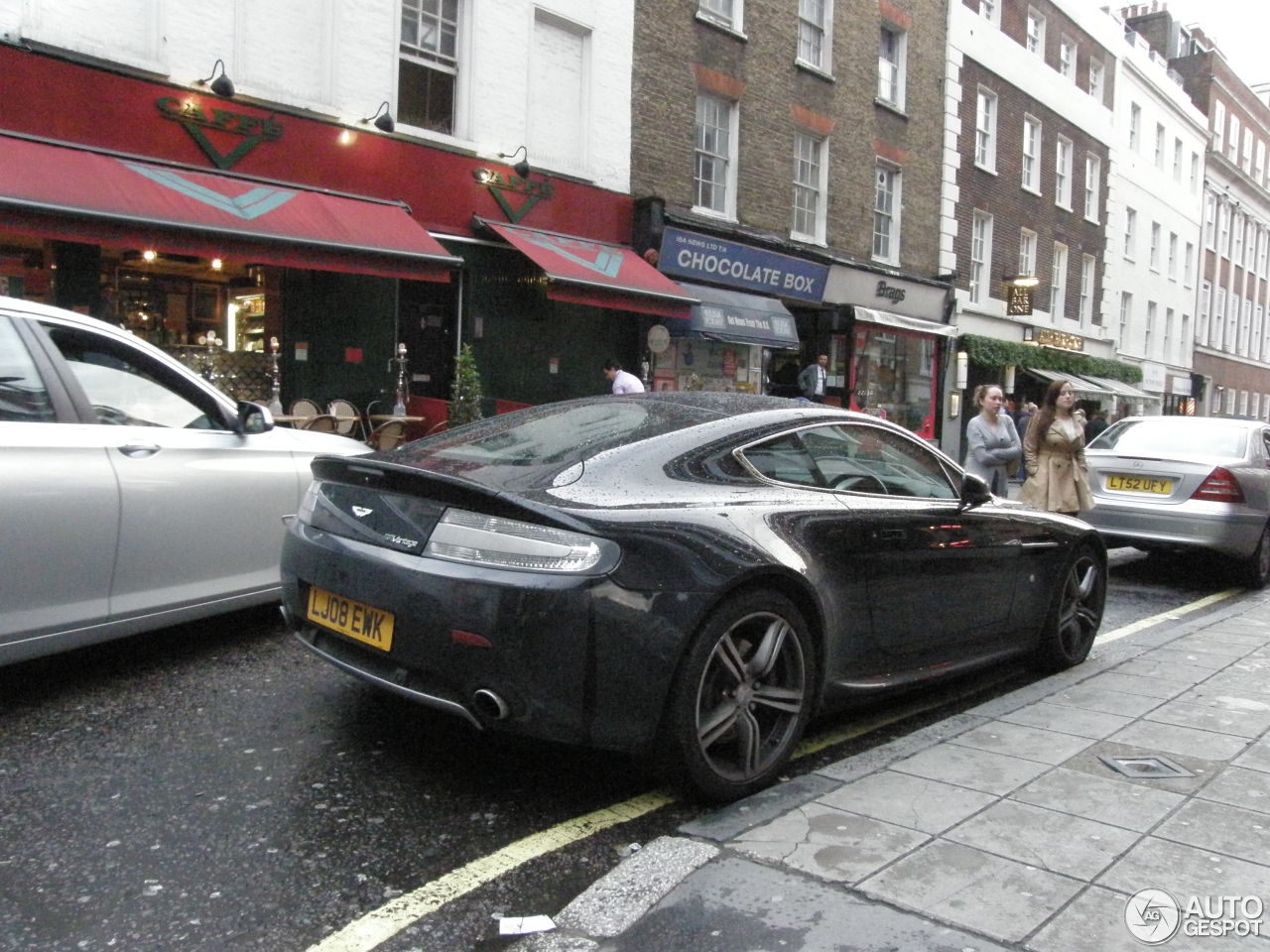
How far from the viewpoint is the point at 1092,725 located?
14.2ft

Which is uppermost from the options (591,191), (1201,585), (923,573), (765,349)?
(591,191)

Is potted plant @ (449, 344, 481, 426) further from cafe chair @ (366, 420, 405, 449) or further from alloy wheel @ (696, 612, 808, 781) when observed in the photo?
alloy wheel @ (696, 612, 808, 781)

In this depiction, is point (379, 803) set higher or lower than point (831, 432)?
lower

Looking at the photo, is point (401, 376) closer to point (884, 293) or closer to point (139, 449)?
point (139, 449)

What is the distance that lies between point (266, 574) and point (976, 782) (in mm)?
3374

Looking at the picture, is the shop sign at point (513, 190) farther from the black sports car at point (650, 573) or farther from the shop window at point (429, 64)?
the black sports car at point (650, 573)

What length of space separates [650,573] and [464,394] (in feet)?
30.2

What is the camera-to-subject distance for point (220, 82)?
1037 cm

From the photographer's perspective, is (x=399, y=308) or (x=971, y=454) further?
(x=399, y=308)

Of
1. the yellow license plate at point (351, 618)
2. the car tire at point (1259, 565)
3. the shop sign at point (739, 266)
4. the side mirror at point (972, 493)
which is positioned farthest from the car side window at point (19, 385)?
the shop sign at point (739, 266)

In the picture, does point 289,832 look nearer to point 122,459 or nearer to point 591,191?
point 122,459

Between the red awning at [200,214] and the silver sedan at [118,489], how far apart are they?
484cm

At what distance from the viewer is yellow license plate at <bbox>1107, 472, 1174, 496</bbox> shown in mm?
8781

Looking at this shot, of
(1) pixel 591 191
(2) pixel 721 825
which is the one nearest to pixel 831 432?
(2) pixel 721 825
